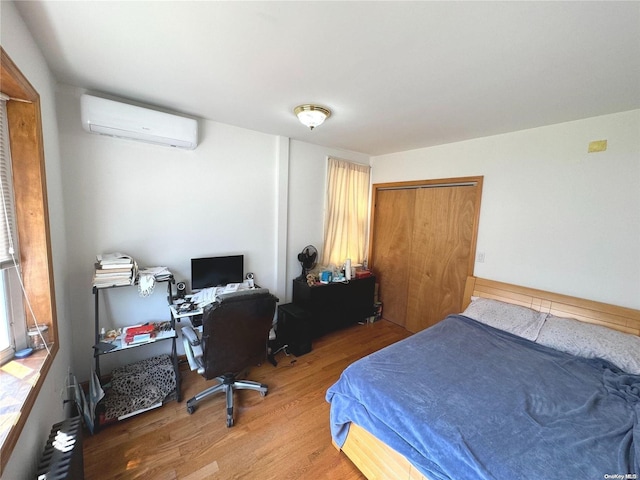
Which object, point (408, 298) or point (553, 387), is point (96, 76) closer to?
point (553, 387)

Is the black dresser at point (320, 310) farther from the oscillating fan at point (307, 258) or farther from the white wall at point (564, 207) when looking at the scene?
the white wall at point (564, 207)

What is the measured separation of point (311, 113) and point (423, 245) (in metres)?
2.20

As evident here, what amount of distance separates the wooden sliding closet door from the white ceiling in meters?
1.01

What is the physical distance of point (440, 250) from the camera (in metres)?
3.06

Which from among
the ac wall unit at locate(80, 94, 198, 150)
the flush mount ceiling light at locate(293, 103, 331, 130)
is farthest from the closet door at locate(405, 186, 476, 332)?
the ac wall unit at locate(80, 94, 198, 150)

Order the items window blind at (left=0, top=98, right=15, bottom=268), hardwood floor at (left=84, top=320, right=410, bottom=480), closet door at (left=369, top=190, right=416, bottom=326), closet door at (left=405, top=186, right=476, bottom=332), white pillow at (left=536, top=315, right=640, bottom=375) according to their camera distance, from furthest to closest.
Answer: closet door at (left=369, top=190, right=416, bottom=326), closet door at (left=405, top=186, right=476, bottom=332), white pillow at (left=536, top=315, right=640, bottom=375), hardwood floor at (left=84, top=320, right=410, bottom=480), window blind at (left=0, top=98, right=15, bottom=268)

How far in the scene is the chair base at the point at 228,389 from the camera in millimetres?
1897

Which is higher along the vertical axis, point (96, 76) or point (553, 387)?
point (96, 76)

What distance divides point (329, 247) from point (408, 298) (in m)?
1.33

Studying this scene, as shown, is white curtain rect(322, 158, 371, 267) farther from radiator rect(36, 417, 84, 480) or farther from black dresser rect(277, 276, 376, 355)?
radiator rect(36, 417, 84, 480)

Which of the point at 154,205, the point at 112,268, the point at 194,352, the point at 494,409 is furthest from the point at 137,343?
the point at 494,409

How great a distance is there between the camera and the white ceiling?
3.52 feet

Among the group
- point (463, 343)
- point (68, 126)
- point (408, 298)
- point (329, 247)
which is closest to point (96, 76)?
point (68, 126)

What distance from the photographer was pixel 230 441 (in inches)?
67.6
